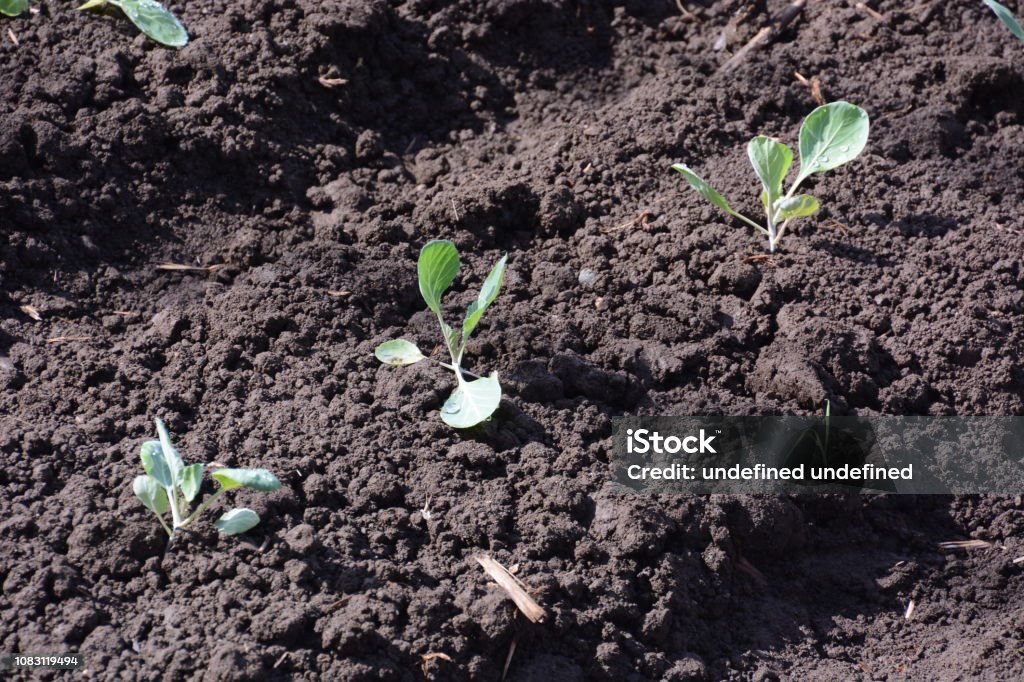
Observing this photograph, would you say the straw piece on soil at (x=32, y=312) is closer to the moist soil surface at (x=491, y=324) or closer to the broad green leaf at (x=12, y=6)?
the moist soil surface at (x=491, y=324)

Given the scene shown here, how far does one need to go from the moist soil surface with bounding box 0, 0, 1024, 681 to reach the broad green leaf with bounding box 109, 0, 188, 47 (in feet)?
0.76

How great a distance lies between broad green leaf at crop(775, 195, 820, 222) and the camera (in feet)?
7.77

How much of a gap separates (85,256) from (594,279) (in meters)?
1.23

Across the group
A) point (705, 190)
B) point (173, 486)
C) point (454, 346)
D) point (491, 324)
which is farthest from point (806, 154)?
point (173, 486)

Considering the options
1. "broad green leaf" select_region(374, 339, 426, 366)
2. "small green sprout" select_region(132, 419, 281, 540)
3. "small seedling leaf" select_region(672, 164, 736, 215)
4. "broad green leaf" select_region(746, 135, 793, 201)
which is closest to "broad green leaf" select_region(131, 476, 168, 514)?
"small green sprout" select_region(132, 419, 281, 540)

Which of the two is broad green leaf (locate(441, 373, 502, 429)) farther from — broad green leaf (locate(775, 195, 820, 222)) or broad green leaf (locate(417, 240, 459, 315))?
broad green leaf (locate(775, 195, 820, 222))

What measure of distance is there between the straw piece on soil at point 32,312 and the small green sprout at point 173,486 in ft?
2.19

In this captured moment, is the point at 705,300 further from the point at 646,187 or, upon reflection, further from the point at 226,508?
the point at 226,508

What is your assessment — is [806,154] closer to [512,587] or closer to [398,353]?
[398,353]

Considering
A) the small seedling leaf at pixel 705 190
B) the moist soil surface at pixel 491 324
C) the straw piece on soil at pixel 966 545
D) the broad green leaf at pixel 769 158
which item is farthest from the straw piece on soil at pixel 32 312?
the straw piece on soil at pixel 966 545

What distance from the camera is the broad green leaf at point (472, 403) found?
1947 millimetres

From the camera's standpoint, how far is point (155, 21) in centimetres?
244

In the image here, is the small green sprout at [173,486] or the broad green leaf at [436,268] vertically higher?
the broad green leaf at [436,268]

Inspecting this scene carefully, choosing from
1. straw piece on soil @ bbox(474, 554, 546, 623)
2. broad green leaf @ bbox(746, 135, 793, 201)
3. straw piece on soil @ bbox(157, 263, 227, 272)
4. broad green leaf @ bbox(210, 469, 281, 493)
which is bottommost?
straw piece on soil @ bbox(474, 554, 546, 623)
